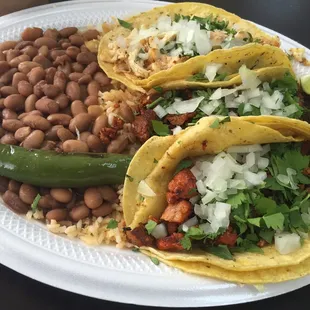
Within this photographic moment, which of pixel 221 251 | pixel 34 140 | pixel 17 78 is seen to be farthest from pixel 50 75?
pixel 221 251

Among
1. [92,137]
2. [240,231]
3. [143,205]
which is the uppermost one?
[92,137]

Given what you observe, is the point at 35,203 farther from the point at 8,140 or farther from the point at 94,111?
the point at 94,111

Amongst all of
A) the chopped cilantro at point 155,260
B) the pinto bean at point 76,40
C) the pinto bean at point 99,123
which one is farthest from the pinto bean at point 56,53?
the chopped cilantro at point 155,260

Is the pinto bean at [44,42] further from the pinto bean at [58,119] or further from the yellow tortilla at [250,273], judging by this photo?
the yellow tortilla at [250,273]

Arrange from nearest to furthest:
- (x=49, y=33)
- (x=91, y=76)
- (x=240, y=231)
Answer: (x=240, y=231) → (x=91, y=76) → (x=49, y=33)

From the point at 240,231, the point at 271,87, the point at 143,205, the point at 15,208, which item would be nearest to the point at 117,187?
the point at 143,205

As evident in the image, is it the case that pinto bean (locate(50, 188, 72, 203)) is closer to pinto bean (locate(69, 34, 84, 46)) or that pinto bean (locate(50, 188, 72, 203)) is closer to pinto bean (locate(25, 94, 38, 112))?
pinto bean (locate(25, 94, 38, 112))

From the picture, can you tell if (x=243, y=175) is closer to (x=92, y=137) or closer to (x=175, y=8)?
(x=92, y=137)
